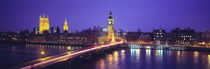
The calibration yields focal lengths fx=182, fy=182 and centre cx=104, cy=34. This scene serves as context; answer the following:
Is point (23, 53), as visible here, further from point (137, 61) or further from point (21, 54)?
point (137, 61)

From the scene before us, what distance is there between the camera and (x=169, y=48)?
44.9m

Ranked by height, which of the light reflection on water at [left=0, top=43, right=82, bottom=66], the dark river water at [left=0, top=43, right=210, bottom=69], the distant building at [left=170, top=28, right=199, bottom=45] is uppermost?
the distant building at [left=170, top=28, right=199, bottom=45]

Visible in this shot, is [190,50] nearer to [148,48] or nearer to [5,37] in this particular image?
[148,48]

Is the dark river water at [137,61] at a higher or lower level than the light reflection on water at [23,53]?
lower

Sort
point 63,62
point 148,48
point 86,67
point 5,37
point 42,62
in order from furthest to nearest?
point 5,37 < point 148,48 < point 86,67 < point 63,62 < point 42,62

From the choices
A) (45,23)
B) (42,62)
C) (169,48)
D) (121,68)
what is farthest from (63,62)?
(45,23)

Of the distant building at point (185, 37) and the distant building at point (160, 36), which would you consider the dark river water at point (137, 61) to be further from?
the distant building at point (160, 36)

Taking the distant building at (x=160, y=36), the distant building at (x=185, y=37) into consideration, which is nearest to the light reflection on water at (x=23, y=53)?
the distant building at (x=160, y=36)

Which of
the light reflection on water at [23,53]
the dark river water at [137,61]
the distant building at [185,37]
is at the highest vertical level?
the distant building at [185,37]

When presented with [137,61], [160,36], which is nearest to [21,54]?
[137,61]

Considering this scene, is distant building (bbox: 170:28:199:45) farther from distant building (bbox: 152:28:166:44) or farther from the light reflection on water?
the light reflection on water

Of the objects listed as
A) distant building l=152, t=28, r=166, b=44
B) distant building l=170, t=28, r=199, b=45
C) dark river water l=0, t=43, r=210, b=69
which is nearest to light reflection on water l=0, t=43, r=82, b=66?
dark river water l=0, t=43, r=210, b=69

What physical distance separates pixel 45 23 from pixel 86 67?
90.7 m

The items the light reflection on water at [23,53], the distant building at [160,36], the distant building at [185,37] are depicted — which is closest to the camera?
the light reflection on water at [23,53]
